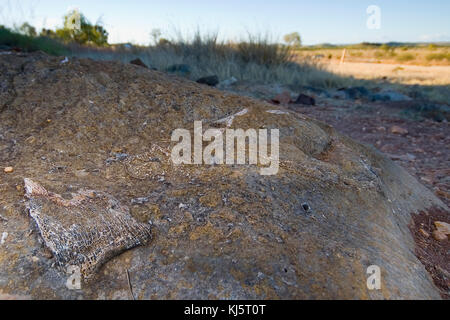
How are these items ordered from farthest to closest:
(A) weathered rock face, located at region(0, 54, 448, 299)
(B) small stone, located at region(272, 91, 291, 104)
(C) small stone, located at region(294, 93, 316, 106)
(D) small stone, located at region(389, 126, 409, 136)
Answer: (C) small stone, located at region(294, 93, 316, 106) → (B) small stone, located at region(272, 91, 291, 104) → (D) small stone, located at region(389, 126, 409, 136) → (A) weathered rock face, located at region(0, 54, 448, 299)

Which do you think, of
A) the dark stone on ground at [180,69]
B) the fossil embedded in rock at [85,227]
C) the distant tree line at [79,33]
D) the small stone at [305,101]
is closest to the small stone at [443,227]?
the fossil embedded in rock at [85,227]

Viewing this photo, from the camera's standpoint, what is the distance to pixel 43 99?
78.0 inches

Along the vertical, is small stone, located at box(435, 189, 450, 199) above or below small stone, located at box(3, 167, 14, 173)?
below

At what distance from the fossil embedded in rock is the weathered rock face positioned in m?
0.02

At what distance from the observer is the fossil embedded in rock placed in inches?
42.1

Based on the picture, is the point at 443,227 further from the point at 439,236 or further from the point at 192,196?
the point at 192,196

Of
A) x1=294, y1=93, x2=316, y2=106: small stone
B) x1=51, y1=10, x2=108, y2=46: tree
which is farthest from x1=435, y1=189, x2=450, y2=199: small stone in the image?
x1=51, y1=10, x2=108, y2=46: tree

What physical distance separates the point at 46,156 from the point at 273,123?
1.15 meters

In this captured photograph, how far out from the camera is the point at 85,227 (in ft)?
3.79

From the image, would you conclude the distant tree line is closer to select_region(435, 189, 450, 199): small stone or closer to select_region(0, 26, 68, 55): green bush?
select_region(0, 26, 68, 55): green bush

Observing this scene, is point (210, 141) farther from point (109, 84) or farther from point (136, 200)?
point (109, 84)

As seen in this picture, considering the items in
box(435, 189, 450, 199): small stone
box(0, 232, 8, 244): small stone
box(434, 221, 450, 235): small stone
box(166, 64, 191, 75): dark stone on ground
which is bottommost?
box(435, 189, 450, 199): small stone

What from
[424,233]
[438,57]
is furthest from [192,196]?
[438,57]
